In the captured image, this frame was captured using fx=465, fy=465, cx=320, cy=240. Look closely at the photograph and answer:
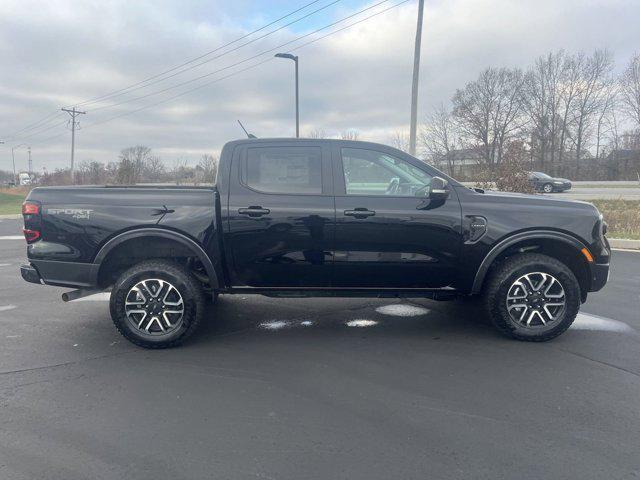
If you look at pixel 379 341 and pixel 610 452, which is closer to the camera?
pixel 610 452

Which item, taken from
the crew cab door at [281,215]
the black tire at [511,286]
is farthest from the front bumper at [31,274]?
the black tire at [511,286]

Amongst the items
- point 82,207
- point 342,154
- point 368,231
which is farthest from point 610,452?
point 82,207

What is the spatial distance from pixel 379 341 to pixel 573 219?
84.6 inches

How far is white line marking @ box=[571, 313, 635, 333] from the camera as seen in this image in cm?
486

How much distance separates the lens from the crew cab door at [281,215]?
4.29 metres

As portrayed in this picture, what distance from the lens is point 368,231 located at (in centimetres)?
429

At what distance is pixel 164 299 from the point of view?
4.32 metres

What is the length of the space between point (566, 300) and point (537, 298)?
0.87ft

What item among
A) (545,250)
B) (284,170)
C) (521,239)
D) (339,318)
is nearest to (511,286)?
(521,239)

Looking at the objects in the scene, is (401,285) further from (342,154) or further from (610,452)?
(610,452)

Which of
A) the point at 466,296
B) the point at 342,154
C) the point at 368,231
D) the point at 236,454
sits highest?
the point at 342,154

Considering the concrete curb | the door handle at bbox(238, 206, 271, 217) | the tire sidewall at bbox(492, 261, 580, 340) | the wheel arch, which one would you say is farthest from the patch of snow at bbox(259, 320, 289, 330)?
the concrete curb

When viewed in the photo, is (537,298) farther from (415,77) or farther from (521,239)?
(415,77)

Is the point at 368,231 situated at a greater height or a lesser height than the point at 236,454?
greater
